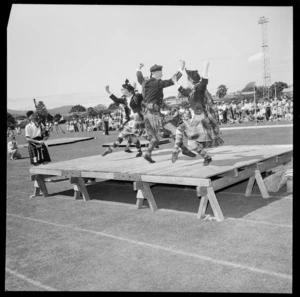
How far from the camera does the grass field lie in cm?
387

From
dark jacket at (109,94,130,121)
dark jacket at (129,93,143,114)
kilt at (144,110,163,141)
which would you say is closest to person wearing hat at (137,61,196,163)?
kilt at (144,110,163,141)

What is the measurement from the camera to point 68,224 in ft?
19.8

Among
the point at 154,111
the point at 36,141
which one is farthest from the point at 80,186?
the point at 36,141

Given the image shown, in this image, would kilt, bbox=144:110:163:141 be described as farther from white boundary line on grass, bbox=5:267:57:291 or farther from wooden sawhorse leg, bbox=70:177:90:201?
white boundary line on grass, bbox=5:267:57:291

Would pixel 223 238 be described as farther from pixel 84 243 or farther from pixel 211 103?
pixel 211 103

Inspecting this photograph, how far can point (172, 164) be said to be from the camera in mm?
6945

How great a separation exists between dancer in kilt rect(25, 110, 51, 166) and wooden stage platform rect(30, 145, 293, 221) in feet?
4.47

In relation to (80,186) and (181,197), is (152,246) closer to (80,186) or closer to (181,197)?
(181,197)

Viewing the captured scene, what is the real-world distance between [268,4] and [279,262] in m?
2.86

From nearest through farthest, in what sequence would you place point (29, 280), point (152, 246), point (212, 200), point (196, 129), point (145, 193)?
point (29, 280) < point (152, 246) < point (212, 200) < point (145, 193) < point (196, 129)

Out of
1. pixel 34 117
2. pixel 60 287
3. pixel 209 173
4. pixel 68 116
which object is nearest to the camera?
pixel 60 287

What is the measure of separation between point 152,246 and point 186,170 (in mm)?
1741

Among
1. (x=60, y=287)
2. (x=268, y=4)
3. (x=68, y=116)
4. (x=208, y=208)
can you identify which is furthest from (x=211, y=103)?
(x=68, y=116)
